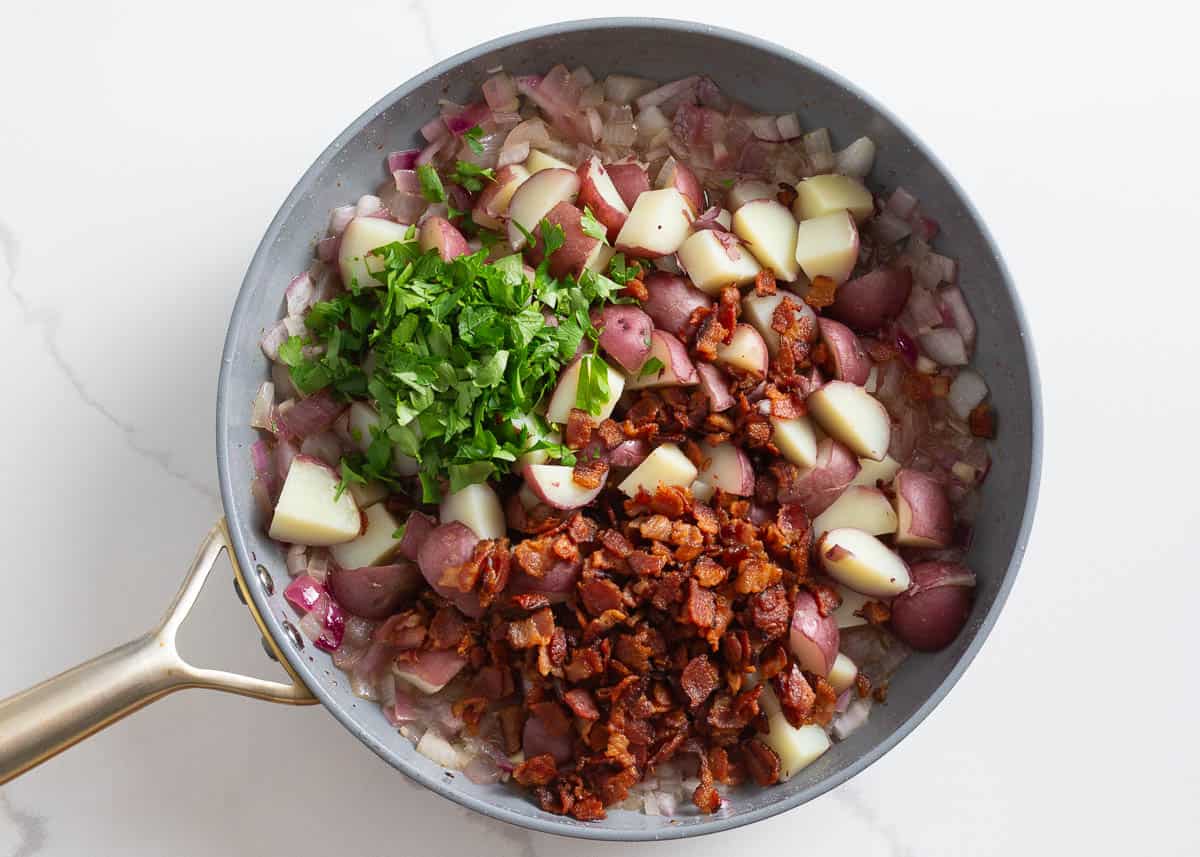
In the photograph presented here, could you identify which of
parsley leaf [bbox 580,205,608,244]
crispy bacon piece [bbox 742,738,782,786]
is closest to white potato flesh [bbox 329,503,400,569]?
parsley leaf [bbox 580,205,608,244]

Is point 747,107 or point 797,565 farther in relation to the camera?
point 747,107

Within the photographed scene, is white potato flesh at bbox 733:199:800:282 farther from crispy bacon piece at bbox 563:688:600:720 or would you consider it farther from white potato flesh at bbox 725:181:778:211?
crispy bacon piece at bbox 563:688:600:720

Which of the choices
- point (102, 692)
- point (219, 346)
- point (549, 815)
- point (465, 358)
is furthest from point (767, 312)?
point (102, 692)

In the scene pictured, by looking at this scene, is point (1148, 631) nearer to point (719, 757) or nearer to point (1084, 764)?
point (1084, 764)

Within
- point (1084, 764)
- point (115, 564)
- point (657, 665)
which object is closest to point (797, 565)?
point (657, 665)

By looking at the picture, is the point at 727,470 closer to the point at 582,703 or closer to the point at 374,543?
the point at 582,703
